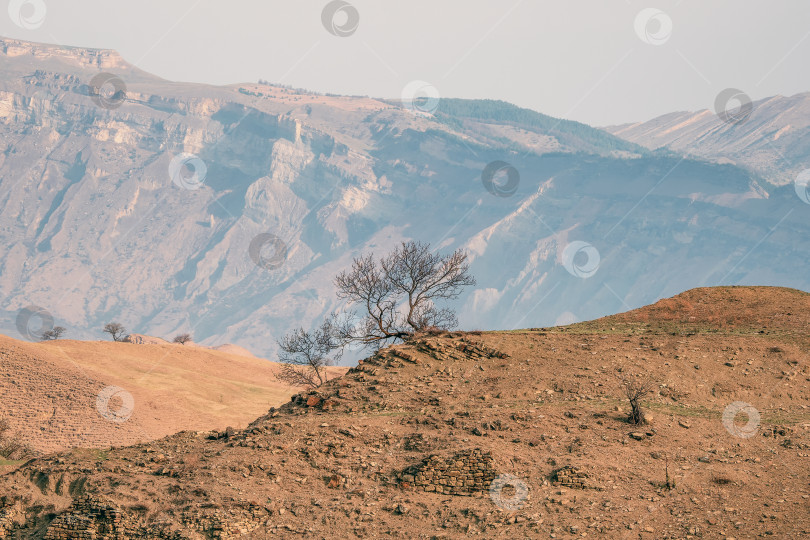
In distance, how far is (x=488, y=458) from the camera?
69.5 feet

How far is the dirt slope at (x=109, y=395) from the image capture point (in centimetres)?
5139

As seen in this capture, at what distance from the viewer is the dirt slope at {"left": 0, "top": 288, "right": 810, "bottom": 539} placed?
63.7ft

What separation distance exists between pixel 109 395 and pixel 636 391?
138ft

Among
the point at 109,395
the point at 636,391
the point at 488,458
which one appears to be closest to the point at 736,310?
the point at 636,391

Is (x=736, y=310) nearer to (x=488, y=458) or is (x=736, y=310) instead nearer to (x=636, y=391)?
(x=636, y=391)

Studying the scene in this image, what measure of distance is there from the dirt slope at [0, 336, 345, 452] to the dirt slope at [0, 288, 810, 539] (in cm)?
2897

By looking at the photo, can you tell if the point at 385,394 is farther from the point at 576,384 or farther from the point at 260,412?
the point at 260,412

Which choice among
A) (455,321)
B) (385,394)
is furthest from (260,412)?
(385,394)

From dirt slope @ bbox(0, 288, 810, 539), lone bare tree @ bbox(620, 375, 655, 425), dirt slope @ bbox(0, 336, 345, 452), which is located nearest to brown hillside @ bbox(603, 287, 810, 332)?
dirt slope @ bbox(0, 288, 810, 539)

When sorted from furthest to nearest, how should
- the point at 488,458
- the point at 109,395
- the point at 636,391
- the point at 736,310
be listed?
the point at 109,395
the point at 736,310
the point at 636,391
the point at 488,458

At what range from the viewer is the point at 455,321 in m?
40.8

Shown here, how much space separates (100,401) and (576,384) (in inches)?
1558

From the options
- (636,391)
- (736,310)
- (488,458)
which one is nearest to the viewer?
(488,458)

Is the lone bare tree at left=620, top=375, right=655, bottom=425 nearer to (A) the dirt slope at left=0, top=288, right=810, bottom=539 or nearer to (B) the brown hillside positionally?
(A) the dirt slope at left=0, top=288, right=810, bottom=539
